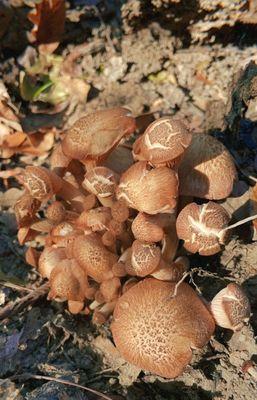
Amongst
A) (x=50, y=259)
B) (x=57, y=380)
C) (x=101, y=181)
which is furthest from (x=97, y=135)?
(x=57, y=380)

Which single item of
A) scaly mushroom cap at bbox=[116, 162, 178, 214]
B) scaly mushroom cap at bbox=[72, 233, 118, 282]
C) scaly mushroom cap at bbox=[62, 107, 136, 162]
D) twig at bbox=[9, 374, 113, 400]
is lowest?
twig at bbox=[9, 374, 113, 400]

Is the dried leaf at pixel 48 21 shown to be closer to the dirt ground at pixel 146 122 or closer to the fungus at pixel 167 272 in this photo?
the dirt ground at pixel 146 122

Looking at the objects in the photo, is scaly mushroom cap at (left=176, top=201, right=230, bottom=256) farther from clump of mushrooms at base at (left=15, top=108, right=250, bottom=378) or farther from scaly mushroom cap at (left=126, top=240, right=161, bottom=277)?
scaly mushroom cap at (left=126, top=240, right=161, bottom=277)

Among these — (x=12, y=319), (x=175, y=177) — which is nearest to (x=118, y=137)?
(x=175, y=177)

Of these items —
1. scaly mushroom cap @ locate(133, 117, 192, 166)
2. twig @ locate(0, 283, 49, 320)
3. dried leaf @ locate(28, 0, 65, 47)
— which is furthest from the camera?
dried leaf @ locate(28, 0, 65, 47)

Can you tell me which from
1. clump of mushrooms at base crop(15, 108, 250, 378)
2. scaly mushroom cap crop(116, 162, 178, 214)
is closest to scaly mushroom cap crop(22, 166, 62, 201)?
clump of mushrooms at base crop(15, 108, 250, 378)

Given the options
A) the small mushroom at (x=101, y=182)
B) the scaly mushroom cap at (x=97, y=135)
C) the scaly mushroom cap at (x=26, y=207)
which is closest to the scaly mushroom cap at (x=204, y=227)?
the small mushroom at (x=101, y=182)

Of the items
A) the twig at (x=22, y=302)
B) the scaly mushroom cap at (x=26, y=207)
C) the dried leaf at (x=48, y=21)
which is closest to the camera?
the scaly mushroom cap at (x=26, y=207)
